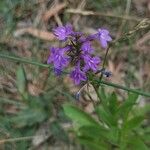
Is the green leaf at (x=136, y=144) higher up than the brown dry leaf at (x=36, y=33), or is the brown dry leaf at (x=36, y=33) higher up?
the brown dry leaf at (x=36, y=33)

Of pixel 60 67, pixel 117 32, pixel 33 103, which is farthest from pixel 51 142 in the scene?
pixel 60 67

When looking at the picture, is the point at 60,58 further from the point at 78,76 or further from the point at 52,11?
the point at 52,11

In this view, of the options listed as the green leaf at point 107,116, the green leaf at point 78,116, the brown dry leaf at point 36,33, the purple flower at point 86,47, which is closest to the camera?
the purple flower at point 86,47

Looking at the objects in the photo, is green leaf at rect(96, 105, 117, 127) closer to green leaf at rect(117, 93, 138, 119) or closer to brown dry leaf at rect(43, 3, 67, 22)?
green leaf at rect(117, 93, 138, 119)

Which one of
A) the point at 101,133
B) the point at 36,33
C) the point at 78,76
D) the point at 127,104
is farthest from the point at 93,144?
the point at 36,33

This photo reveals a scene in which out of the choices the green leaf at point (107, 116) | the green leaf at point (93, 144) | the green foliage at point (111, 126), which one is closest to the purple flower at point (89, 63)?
the green foliage at point (111, 126)

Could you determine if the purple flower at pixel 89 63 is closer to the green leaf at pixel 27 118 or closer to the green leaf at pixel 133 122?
the green leaf at pixel 133 122

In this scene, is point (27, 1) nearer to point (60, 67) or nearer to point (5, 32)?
point (5, 32)
